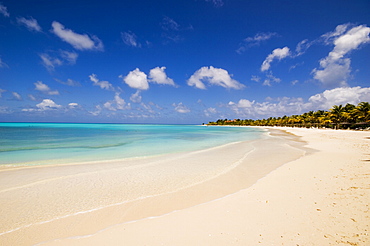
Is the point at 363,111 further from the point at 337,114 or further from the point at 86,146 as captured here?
the point at 86,146

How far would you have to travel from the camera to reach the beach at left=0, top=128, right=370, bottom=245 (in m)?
3.54

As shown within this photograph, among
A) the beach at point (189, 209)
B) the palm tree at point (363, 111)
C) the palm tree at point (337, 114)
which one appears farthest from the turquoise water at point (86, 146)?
the palm tree at point (337, 114)

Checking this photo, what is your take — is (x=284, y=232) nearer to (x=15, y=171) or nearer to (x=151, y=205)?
(x=151, y=205)

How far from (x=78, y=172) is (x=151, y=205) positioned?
20.3ft

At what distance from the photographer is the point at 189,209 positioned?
4914mm

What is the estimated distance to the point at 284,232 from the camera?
350 cm

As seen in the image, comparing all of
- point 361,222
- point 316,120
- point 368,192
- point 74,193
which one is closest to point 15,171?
point 74,193

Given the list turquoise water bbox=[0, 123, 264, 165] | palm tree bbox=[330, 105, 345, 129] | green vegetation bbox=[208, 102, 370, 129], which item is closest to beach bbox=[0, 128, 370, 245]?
turquoise water bbox=[0, 123, 264, 165]

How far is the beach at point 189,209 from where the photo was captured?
11.6ft

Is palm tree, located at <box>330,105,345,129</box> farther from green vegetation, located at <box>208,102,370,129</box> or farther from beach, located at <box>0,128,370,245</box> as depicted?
beach, located at <box>0,128,370,245</box>

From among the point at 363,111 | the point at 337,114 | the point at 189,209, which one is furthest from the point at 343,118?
the point at 189,209

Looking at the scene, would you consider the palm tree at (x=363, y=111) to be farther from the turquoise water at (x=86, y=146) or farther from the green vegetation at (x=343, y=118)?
the turquoise water at (x=86, y=146)

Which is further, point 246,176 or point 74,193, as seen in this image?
point 246,176

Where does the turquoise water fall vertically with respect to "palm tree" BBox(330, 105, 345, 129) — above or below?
below
